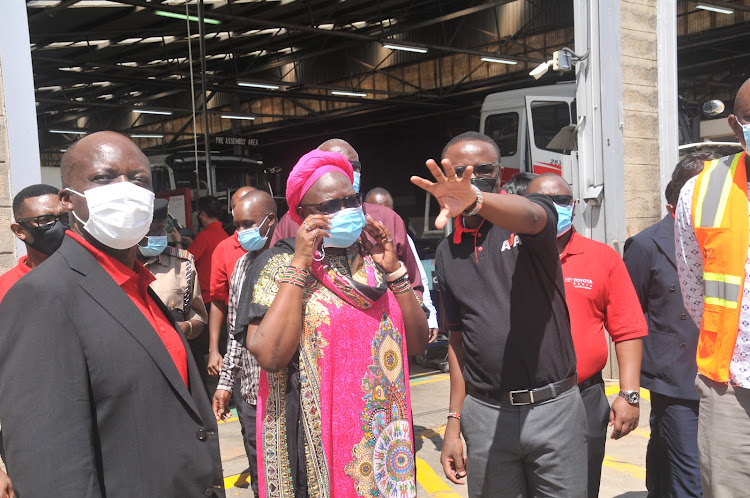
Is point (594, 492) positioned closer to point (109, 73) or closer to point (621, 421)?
point (621, 421)

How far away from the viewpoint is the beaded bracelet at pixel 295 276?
2.46 meters

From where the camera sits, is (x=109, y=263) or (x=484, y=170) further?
(x=484, y=170)

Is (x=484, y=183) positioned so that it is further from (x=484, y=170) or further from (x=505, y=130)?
(x=505, y=130)

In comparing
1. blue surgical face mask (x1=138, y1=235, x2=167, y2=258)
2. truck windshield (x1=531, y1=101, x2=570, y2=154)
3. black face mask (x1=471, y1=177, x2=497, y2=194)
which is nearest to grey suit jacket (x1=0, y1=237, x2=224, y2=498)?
black face mask (x1=471, y1=177, x2=497, y2=194)

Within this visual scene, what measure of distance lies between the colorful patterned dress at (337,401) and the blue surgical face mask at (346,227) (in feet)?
0.36

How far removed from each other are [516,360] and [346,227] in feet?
2.78

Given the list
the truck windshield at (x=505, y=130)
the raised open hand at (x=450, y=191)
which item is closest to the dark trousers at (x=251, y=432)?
the raised open hand at (x=450, y=191)

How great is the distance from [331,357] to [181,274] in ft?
7.32

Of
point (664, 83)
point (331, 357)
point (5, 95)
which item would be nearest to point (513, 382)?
point (331, 357)

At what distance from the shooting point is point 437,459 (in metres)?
5.29

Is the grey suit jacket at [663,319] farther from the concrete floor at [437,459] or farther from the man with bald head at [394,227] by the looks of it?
the man with bald head at [394,227]

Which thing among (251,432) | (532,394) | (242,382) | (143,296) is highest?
(143,296)

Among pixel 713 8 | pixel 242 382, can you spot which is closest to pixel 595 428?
pixel 242 382

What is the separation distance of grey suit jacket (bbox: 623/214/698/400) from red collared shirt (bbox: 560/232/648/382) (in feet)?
1.91
